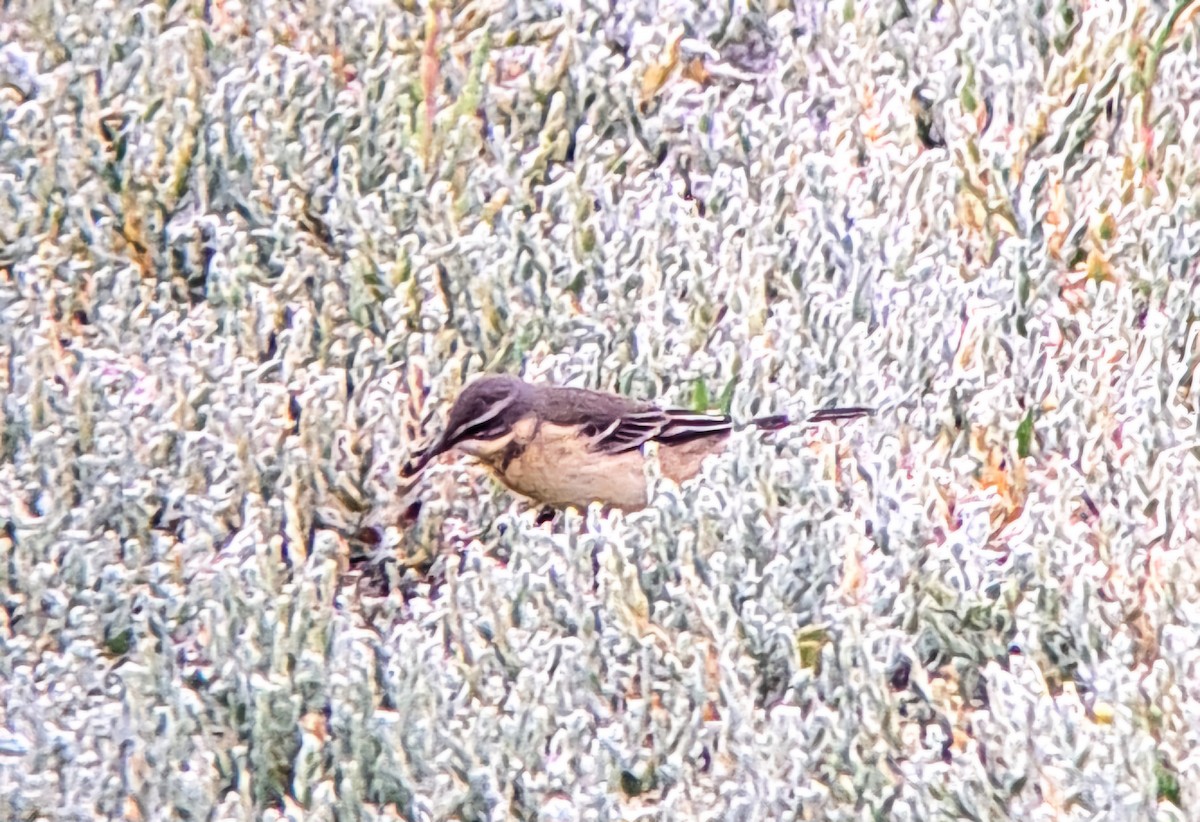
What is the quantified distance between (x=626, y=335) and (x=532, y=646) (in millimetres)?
718

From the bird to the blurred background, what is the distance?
6 centimetres

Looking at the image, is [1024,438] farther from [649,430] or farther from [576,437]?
[576,437]

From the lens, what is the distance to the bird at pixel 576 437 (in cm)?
258

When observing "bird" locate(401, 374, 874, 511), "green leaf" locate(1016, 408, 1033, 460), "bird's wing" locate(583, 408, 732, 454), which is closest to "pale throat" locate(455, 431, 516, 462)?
"bird" locate(401, 374, 874, 511)

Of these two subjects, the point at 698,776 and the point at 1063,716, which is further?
the point at 698,776

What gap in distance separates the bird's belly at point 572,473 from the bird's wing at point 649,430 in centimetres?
2

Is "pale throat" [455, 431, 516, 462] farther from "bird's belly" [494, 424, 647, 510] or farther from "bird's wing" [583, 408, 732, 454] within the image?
"bird's wing" [583, 408, 732, 454]

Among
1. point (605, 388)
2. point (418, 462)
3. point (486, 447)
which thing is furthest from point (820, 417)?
point (418, 462)

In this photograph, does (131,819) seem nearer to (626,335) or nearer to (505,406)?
(505,406)

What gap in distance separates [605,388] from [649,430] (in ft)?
0.51

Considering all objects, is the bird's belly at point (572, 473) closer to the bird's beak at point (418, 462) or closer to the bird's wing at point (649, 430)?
the bird's wing at point (649, 430)

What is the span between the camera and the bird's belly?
2.58 m

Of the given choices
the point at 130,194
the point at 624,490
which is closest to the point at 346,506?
the point at 624,490

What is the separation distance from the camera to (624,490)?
8.48ft
